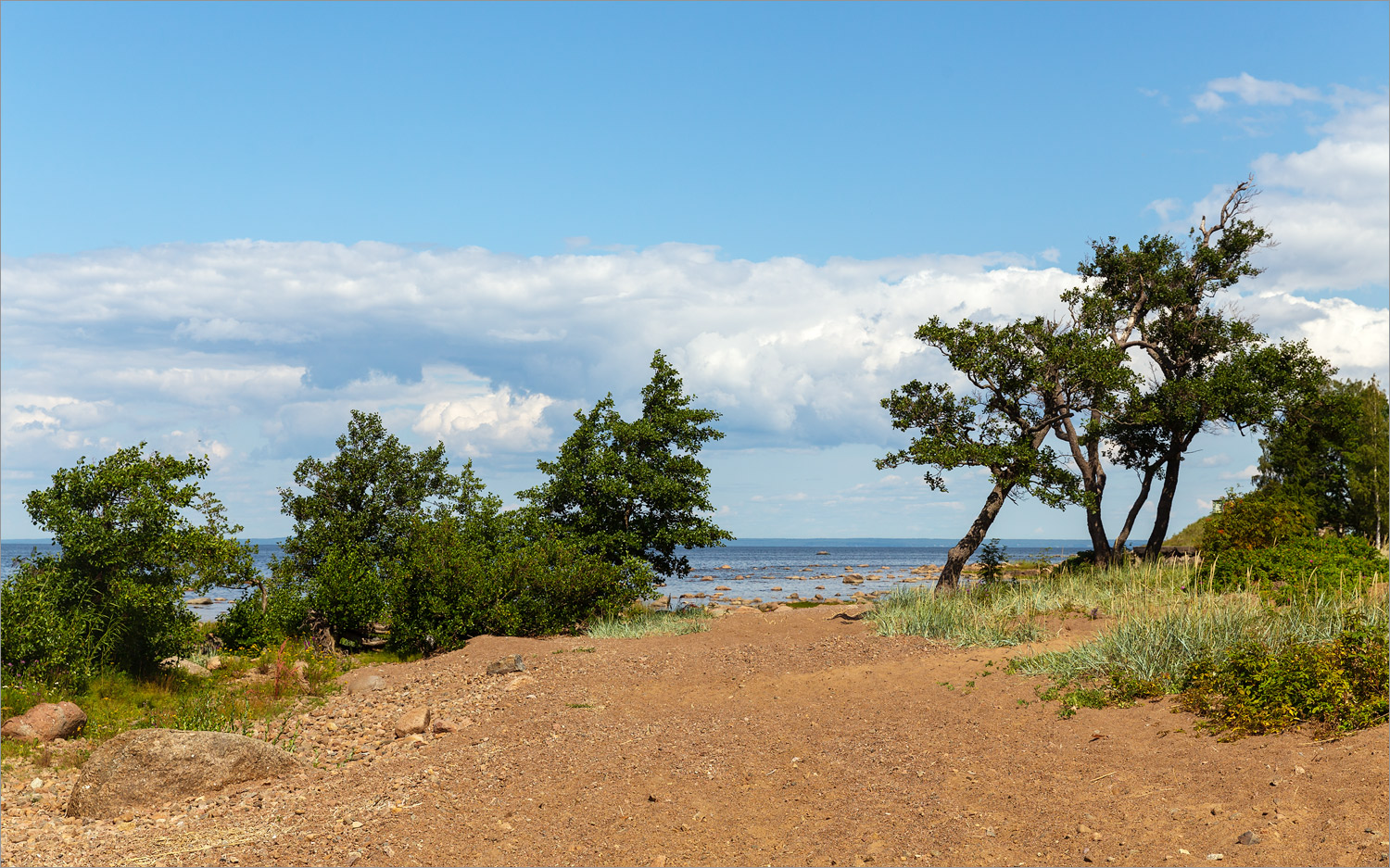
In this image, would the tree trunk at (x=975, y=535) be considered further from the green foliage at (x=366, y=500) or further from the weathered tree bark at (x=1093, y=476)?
the green foliage at (x=366, y=500)

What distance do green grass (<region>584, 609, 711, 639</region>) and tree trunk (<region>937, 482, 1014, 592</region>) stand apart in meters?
5.42

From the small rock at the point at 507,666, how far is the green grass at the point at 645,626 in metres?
2.65

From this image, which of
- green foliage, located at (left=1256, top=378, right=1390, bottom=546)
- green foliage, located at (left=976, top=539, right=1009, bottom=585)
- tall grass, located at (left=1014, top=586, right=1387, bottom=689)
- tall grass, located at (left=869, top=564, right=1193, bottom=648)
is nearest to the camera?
tall grass, located at (left=1014, top=586, right=1387, bottom=689)

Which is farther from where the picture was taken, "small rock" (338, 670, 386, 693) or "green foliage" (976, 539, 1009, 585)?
"green foliage" (976, 539, 1009, 585)

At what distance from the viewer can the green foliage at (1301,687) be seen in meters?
7.77

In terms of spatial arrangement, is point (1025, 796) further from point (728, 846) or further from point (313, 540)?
point (313, 540)

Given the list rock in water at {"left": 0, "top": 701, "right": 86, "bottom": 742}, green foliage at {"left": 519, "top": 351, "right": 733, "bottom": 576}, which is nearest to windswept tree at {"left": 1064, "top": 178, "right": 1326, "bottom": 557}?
green foliage at {"left": 519, "top": 351, "right": 733, "bottom": 576}

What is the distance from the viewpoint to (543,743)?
10.1 meters

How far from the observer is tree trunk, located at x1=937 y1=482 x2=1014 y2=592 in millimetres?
20141

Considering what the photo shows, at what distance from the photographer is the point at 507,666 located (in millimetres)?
14156

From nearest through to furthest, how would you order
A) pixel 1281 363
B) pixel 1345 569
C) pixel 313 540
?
pixel 1345 569 → pixel 313 540 → pixel 1281 363

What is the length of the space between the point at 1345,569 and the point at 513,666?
12462mm

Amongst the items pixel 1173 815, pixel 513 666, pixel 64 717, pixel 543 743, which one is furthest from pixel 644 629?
pixel 1173 815

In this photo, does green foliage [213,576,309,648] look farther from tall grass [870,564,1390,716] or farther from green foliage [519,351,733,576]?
tall grass [870,564,1390,716]
